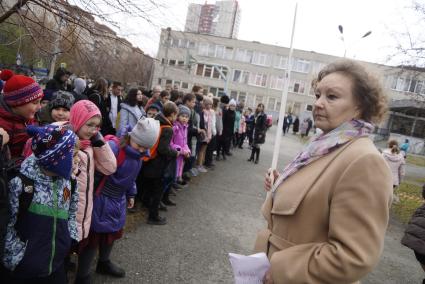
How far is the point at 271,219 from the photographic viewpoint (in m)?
1.81

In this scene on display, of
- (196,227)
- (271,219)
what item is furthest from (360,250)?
(196,227)

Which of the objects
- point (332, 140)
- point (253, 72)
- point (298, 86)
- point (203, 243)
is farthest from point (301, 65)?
point (332, 140)

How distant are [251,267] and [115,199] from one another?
77.7 inches

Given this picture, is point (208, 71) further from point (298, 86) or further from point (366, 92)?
point (366, 92)

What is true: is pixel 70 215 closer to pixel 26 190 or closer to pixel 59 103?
pixel 26 190

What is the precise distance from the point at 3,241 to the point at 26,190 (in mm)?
321

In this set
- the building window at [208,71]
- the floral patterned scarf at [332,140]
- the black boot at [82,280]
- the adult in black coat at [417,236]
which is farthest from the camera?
the building window at [208,71]

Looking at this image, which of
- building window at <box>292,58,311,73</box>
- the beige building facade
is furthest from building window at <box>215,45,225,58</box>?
building window at <box>292,58,311,73</box>

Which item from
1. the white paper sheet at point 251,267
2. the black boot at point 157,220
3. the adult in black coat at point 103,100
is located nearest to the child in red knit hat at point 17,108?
the white paper sheet at point 251,267

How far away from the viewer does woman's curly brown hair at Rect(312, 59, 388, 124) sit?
64.5 inches

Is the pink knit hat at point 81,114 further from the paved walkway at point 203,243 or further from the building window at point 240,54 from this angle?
the building window at point 240,54

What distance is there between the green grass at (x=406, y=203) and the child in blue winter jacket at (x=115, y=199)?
280 inches

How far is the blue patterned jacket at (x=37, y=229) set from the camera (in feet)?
6.75

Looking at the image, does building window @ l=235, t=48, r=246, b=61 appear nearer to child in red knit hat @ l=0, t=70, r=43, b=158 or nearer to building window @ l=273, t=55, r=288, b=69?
building window @ l=273, t=55, r=288, b=69
